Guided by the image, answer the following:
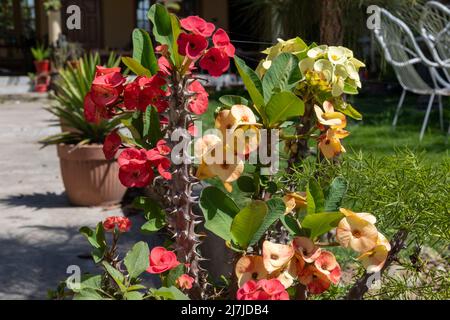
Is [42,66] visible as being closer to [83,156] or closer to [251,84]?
[83,156]

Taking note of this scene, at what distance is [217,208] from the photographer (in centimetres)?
124

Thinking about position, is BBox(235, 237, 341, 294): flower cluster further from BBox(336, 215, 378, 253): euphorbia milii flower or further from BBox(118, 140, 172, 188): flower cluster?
BBox(118, 140, 172, 188): flower cluster

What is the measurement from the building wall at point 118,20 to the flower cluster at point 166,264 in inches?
649

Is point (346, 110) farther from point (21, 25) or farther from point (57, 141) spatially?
point (21, 25)

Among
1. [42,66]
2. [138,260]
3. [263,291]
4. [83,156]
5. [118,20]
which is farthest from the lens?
[118,20]

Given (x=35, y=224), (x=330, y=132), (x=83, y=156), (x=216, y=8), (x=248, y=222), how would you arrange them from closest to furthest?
(x=248, y=222) < (x=330, y=132) < (x=35, y=224) < (x=83, y=156) < (x=216, y=8)

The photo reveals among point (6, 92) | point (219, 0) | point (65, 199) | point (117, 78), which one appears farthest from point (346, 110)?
point (219, 0)

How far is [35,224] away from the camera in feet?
14.8

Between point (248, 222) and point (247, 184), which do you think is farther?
point (247, 184)

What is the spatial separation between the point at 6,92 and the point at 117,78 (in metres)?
13.9

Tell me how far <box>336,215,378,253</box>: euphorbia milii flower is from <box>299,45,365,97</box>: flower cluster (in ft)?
0.97

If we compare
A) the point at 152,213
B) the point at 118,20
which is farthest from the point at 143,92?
the point at 118,20

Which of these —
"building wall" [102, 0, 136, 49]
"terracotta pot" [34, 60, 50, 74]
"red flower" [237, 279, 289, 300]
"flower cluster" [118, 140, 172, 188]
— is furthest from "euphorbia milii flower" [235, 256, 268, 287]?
"building wall" [102, 0, 136, 49]

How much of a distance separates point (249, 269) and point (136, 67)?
454 millimetres
